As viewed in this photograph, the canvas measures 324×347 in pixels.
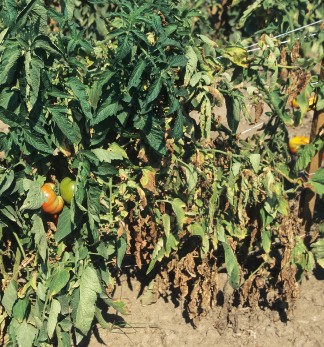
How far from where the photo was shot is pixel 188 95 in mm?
2684

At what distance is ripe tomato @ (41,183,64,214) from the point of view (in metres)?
2.66

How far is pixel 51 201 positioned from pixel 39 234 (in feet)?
0.45

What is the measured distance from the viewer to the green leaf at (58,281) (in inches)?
107

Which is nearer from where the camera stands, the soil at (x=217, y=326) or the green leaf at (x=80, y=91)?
the green leaf at (x=80, y=91)

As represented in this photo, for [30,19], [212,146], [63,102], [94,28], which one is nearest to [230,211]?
[212,146]

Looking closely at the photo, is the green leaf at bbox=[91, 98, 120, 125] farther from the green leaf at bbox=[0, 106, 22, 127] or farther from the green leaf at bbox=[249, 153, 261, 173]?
the green leaf at bbox=[249, 153, 261, 173]

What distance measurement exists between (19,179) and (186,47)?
836 mm

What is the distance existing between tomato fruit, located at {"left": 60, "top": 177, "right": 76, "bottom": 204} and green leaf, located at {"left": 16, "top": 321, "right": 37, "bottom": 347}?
568 mm

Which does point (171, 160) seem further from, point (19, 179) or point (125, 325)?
point (125, 325)

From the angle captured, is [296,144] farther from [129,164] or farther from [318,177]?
[129,164]

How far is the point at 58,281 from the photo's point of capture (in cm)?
274

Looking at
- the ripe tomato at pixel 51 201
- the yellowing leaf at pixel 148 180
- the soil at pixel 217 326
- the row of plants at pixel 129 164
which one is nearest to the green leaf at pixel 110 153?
the row of plants at pixel 129 164

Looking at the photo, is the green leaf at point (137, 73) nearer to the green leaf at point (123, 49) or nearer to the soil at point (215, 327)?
the green leaf at point (123, 49)

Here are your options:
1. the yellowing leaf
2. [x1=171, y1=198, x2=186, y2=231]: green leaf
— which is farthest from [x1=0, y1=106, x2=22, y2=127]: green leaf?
[x1=171, y1=198, x2=186, y2=231]: green leaf
